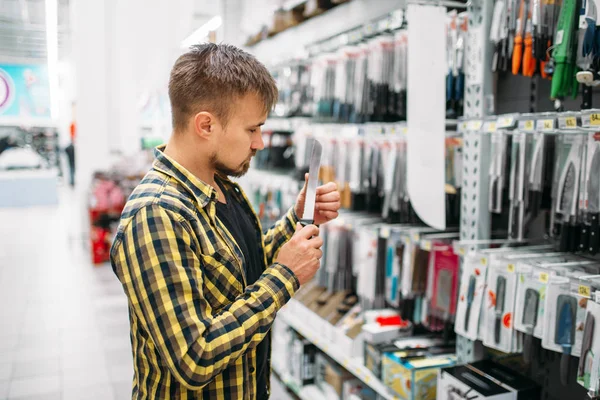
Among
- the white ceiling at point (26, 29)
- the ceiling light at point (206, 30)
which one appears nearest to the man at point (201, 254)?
the ceiling light at point (206, 30)

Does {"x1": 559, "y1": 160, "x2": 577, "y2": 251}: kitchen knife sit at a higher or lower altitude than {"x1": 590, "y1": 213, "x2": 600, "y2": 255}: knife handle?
higher

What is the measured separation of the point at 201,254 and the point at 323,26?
9.75ft

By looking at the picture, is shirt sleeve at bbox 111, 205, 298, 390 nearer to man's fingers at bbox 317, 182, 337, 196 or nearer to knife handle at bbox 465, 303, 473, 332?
man's fingers at bbox 317, 182, 337, 196

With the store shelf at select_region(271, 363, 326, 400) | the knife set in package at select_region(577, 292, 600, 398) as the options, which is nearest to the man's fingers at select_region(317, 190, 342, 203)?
the knife set in package at select_region(577, 292, 600, 398)

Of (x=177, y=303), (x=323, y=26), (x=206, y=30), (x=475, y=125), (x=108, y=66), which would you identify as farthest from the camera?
(x=108, y=66)

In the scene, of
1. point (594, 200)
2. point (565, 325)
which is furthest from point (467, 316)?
point (594, 200)

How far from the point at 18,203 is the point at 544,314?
46.6 ft

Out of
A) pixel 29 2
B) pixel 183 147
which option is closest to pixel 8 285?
pixel 183 147

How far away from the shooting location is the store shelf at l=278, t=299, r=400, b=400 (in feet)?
8.23

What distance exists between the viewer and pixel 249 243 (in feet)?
5.01

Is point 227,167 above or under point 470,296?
above

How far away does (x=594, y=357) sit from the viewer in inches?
61.6

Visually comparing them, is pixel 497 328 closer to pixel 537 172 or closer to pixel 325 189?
pixel 537 172

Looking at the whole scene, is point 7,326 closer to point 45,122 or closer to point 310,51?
point 310,51
